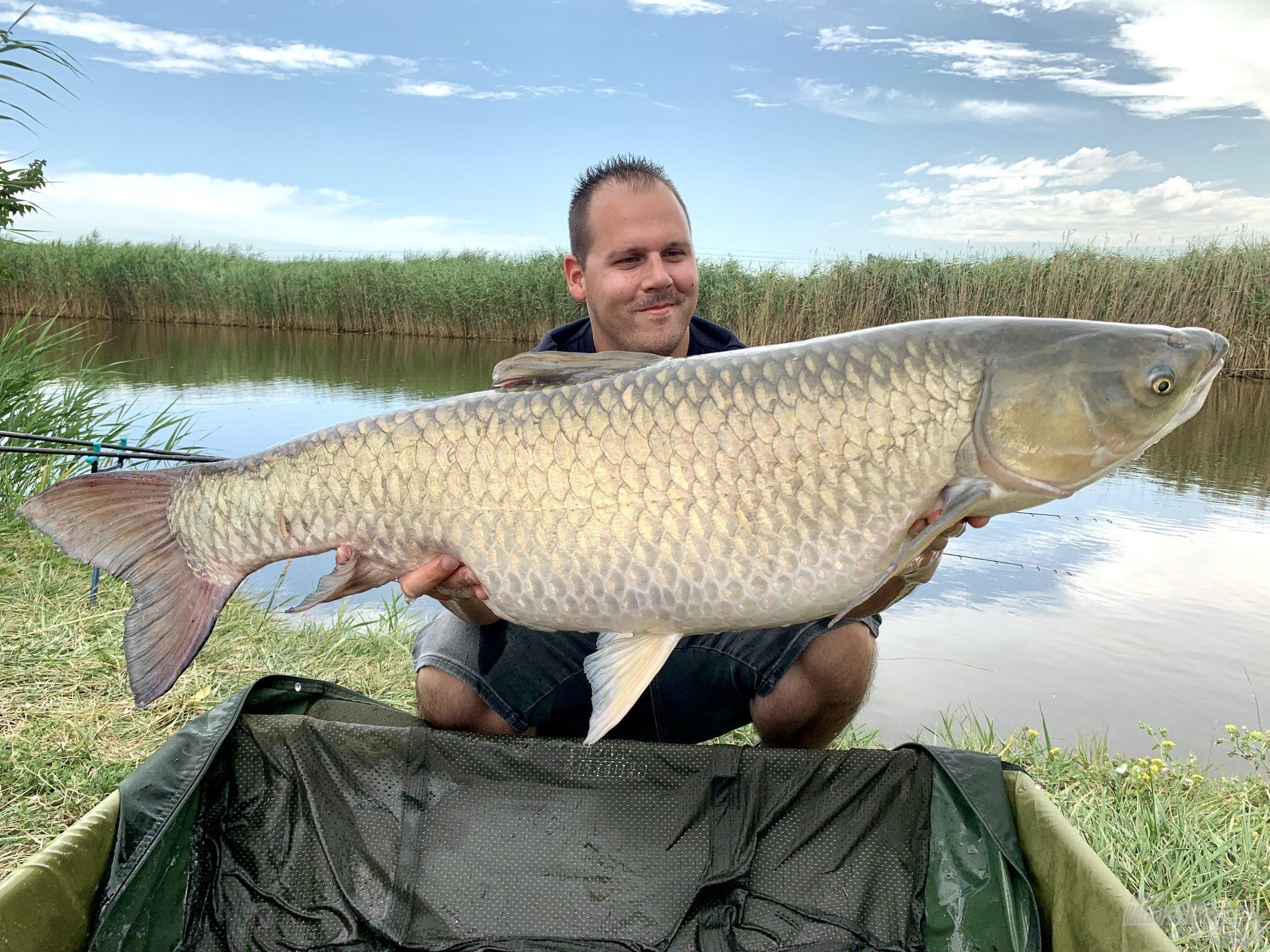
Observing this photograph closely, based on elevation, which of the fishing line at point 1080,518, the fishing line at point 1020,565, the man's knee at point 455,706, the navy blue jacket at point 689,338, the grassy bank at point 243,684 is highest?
the navy blue jacket at point 689,338

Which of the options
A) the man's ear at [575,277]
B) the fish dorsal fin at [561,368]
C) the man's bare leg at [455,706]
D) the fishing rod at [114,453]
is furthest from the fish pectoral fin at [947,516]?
the fishing rod at [114,453]

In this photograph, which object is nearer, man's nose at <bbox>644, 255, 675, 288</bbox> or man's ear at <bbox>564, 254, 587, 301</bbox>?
man's nose at <bbox>644, 255, 675, 288</bbox>

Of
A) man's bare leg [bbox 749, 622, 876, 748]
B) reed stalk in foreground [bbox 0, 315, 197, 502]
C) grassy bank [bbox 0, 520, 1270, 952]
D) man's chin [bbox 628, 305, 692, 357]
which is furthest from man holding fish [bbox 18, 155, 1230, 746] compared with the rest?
reed stalk in foreground [bbox 0, 315, 197, 502]

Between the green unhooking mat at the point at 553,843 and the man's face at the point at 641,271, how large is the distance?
950 mm

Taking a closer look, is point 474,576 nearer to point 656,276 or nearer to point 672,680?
point 672,680

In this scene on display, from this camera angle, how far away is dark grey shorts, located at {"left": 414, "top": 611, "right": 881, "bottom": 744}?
1782 mm

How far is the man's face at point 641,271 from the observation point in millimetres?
2104

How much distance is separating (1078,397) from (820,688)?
76 centimetres

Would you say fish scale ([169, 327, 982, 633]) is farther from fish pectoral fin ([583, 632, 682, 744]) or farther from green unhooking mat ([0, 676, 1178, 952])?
green unhooking mat ([0, 676, 1178, 952])

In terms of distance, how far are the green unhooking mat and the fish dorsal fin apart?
625 mm

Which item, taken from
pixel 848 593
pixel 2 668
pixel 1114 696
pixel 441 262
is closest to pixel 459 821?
pixel 848 593

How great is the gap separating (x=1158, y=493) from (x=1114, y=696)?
11.9 ft

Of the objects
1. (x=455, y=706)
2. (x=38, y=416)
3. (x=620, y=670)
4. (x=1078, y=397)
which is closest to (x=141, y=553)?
(x=455, y=706)

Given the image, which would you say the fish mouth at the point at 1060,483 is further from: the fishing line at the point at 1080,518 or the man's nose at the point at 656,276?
the fishing line at the point at 1080,518
